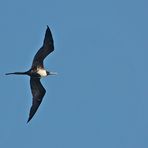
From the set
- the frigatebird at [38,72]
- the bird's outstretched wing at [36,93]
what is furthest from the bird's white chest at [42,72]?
the bird's outstretched wing at [36,93]

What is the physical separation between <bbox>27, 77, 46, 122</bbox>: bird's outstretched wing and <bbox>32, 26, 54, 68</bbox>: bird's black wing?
849mm

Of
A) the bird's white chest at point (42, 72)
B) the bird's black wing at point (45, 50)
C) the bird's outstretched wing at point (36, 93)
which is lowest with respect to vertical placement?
the bird's outstretched wing at point (36, 93)

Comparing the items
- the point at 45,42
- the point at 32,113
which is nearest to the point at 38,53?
the point at 45,42

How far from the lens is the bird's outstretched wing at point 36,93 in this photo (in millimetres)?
30562

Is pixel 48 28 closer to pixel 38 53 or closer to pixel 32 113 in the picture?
pixel 38 53

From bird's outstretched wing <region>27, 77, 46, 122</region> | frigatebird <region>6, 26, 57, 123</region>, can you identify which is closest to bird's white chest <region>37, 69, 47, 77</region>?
frigatebird <region>6, 26, 57, 123</region>

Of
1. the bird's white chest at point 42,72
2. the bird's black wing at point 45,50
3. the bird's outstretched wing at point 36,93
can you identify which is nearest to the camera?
the bird's black wing at point 45,50

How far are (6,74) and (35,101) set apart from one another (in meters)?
1.89

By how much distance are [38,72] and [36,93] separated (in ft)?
3.06

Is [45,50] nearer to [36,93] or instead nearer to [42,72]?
[42,72]

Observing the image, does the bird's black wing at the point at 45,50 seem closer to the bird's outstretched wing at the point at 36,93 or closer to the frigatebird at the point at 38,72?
the frigatebird at the point at 38,72

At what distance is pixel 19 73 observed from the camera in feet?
98.1

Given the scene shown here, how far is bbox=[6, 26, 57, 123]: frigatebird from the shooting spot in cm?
2983

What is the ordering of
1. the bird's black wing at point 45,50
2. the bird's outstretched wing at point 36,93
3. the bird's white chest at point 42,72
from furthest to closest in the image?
the bird's outstretched wing at point 36,93
the bird's white chest at point 42,72
the bird's black wing at point 45,50
